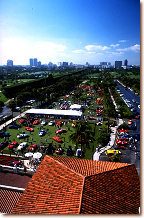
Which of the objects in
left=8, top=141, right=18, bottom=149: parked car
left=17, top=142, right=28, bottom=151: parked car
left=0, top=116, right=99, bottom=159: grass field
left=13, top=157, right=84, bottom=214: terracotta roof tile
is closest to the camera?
left=13, top=157, right=84, bottom=214: terracotta roof tile

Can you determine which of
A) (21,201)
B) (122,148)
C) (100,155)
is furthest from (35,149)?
(21,201)

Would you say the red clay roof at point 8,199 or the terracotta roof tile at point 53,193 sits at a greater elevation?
the terracotta roof tile at point 53,193

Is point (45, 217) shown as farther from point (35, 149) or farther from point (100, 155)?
point (35, 149)

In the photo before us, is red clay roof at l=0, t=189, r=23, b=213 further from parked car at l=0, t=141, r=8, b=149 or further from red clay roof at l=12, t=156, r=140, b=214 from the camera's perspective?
parked car at l=0, t=141, r=8, b=149

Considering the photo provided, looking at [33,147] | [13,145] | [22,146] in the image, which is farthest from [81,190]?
[13,145]

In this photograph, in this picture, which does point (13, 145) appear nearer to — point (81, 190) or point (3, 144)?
point (3, 144)

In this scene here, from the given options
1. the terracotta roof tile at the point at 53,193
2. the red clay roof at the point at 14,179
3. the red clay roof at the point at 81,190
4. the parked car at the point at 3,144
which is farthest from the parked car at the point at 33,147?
the terracotta roof tile at the point at 53,193

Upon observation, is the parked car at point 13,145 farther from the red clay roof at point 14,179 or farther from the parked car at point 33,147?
the red clay roof at point 14,179

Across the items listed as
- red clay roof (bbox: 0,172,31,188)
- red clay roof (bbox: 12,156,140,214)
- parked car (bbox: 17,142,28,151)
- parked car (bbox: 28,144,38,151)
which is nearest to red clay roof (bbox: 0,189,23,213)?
red clay roof (bbox: 0,172,31,188)

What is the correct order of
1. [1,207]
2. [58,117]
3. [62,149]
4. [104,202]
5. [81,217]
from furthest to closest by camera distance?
1. [58,117]
2. [62,149]
3. [1,207]
4. [104,202]
5. [81,217]
